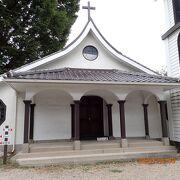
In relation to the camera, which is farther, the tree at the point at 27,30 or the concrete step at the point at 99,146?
the tree at the point at 27,30

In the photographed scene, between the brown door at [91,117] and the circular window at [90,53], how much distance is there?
78.6 inches

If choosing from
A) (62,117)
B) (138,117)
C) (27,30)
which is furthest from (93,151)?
(27,30)

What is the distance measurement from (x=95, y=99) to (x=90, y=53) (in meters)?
2.33

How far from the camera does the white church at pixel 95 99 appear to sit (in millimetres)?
8992

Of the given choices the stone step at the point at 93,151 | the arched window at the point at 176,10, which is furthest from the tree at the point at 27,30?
the stone step at the point at 93,151

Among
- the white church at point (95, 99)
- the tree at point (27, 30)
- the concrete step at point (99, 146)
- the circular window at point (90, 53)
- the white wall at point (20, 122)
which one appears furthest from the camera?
the tree at point (27, 30)

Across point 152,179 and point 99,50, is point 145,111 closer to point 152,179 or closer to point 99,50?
point 99,50

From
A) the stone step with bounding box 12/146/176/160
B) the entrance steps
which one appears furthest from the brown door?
the stone step with bounding box 12/146/176/160

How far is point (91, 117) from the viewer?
1096cm

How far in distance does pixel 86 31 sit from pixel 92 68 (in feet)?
5.95

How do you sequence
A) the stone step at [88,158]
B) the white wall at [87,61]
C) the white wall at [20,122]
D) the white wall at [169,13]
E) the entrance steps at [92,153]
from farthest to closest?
the white wall at [87,61] → the white wall at [169,13] → the white wall at [20,122] → the entrance steps at [92,153] → the stone step at [88,158]

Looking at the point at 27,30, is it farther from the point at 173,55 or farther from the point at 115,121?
the point at 173,55

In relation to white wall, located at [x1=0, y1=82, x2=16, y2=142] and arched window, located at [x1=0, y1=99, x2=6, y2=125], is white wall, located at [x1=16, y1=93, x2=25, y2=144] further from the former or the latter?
arched window, located at [x1=0, y1=99, x2=6, y2=125]

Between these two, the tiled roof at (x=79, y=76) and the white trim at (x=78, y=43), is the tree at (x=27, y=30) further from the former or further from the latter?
the tiled roof at (x=79, y=76)
